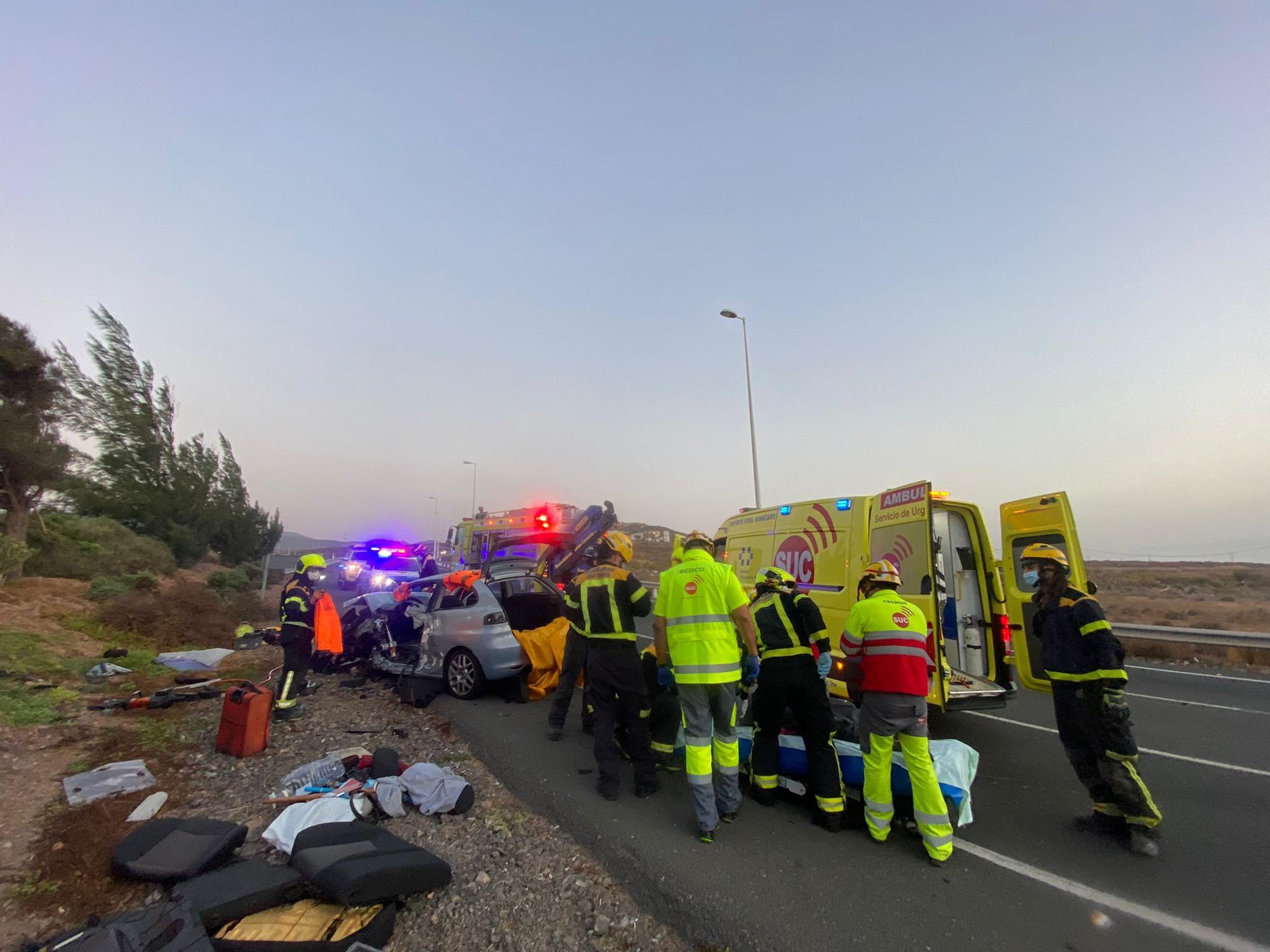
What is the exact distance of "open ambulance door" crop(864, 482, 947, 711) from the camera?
16.8 feet

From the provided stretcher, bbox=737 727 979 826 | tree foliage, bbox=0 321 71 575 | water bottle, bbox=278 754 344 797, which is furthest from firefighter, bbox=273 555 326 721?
tree foliage, bbox=0 321 71 575

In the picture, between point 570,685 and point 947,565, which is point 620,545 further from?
point 947,565

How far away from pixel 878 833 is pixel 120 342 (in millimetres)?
28845

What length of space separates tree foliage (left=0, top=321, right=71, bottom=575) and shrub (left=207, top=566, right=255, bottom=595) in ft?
15.9

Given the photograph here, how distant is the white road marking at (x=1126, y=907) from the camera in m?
2.89

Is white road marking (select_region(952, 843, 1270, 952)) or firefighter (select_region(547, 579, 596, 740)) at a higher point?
firefighter (select_region(547, 579, 596, 740))

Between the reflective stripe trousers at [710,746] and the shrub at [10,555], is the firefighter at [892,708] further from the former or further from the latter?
the shrub at [10,555]

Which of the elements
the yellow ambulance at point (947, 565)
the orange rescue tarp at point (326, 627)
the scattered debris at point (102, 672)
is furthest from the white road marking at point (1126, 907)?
the scattered debris at point (102, 672)

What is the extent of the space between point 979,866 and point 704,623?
2.12m

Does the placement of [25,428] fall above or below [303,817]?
above

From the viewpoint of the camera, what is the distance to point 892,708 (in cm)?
388

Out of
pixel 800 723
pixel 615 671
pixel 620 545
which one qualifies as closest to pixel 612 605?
pixel 615 671

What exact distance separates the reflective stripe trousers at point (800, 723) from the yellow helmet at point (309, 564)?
Answer: 214 inches

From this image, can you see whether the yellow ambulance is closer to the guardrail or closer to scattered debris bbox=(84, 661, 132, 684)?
the guardrail
